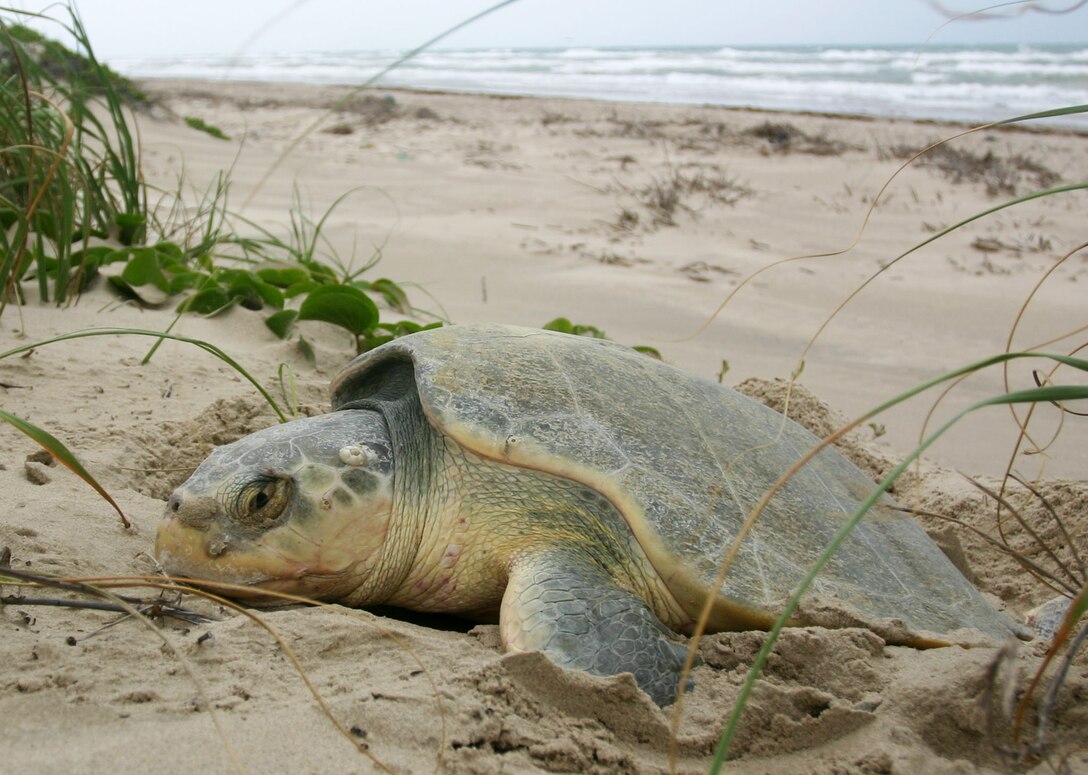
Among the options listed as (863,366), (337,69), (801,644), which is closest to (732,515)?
(801,644)

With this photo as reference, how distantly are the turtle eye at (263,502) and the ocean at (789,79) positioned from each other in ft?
40.0

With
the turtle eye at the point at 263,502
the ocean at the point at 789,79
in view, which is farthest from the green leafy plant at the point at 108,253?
the ocean at the point at 789,79

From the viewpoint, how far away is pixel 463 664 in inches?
49.8

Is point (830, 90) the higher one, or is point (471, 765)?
point (830, 90)

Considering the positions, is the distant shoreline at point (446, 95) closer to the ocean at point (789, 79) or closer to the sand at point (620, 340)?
the ocean at point (789, 79)

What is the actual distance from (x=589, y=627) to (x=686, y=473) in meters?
0.36

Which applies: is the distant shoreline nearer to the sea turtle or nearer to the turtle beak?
the sea turtle

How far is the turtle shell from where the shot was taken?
4.78 ft

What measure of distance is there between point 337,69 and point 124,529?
2757 cm

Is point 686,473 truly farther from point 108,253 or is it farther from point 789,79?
point 789,79

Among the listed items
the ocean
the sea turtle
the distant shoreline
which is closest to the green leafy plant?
the sea turtle

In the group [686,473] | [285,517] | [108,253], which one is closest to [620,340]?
[108,253]

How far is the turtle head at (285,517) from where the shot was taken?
146cm

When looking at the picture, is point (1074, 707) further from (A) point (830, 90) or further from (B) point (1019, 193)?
(A) point (830, 90)
